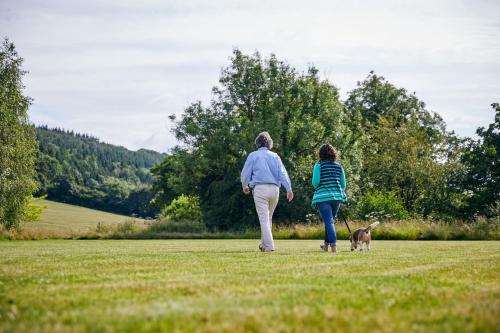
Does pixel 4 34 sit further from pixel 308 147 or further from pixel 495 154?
pixel 495 154

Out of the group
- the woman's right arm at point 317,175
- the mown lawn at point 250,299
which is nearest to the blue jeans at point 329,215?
the woman's right arm at point 317,175

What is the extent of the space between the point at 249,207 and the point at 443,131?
30.9 meters

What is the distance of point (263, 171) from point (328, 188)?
1376 millimetres

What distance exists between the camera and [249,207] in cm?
4666

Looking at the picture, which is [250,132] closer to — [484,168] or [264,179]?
[484,168]

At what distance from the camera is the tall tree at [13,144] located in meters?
41.7

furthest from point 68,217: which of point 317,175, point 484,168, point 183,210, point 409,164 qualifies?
point 317,175

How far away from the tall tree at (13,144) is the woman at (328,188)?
Answer: 35.8 metres

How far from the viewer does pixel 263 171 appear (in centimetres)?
1123

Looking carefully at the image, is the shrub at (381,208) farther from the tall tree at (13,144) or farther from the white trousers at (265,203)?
the white trousers at (265,203)

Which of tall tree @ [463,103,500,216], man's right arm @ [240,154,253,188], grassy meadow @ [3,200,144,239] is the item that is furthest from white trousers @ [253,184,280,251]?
tall tree @ [463,103,500,216]

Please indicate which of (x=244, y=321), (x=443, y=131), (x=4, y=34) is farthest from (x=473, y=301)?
(x=443, y=131)

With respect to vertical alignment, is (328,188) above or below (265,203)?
above

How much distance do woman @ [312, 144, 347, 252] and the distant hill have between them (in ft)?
301
